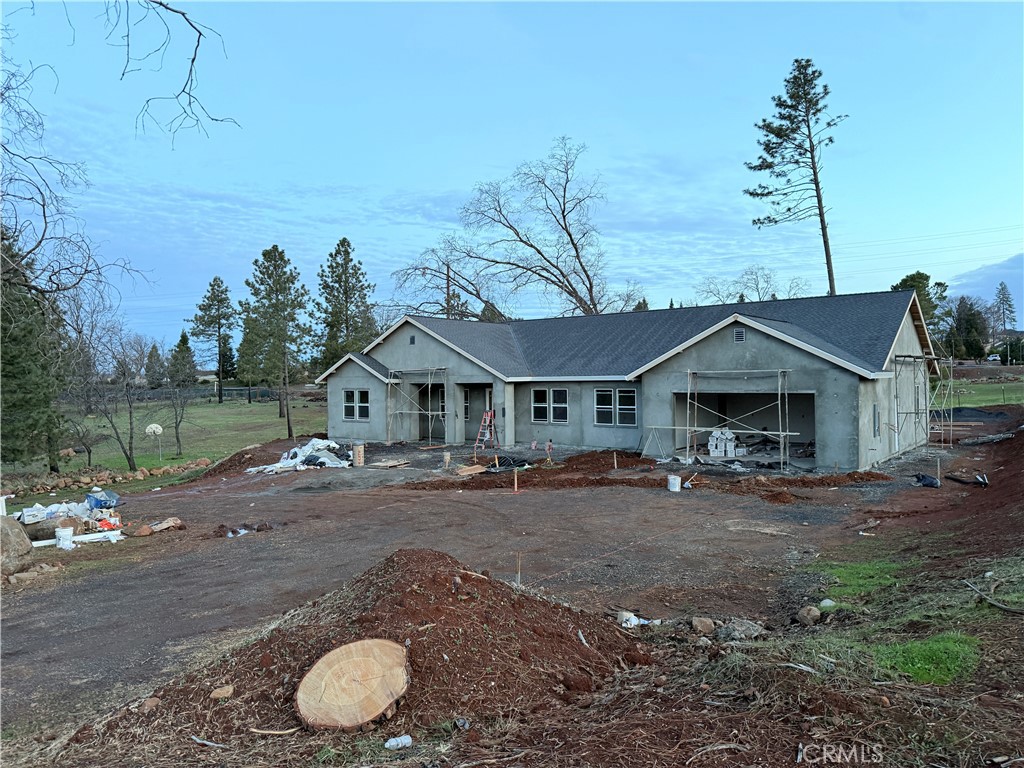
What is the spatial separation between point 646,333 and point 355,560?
18.3 meters

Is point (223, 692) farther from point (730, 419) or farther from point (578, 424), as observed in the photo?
point (578, 424)

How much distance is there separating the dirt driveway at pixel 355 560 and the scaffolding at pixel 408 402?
9.68 metres

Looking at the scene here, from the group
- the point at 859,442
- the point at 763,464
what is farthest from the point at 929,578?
the point at 763,464

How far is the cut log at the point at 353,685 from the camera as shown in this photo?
475cm

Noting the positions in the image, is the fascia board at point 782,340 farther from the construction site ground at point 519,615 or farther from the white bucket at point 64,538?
→ the white bucket at point 64,538

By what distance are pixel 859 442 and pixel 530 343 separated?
14604mm

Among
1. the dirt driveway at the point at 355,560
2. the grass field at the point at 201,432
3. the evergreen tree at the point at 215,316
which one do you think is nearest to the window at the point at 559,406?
the dirt driveway at the point at 355,560

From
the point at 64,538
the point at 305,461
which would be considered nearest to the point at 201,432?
the point at 305,461

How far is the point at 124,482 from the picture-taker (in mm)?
24609

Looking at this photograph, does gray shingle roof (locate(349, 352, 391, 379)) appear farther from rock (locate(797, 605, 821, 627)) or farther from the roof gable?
rock (locate(797, 605, 821, 627))

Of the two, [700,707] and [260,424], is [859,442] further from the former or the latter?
[260,424]

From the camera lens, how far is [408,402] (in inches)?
1171

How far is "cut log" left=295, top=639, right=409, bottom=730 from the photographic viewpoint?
4.75 m

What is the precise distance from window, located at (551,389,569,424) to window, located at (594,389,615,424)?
126 centimetres
